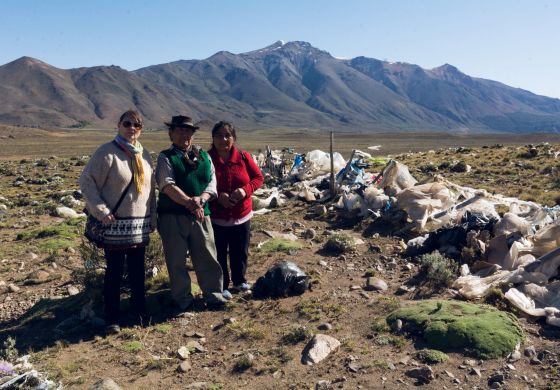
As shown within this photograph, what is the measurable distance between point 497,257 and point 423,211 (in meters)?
1.80

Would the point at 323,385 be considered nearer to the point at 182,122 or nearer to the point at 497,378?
the point at 497,378

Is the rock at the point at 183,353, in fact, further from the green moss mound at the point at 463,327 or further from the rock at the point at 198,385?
the green moss mound at the point at 463,327

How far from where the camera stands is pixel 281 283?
5590mm

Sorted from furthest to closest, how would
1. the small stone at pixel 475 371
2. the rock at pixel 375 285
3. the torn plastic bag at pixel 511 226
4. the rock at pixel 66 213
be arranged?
the rock at pixel 66 213
the torn plastic bag at pixel 511 226
the rock at pixel 375 285
the small stone at pixel 475 371

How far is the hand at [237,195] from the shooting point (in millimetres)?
5254

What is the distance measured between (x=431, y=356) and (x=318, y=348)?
3.07 feet

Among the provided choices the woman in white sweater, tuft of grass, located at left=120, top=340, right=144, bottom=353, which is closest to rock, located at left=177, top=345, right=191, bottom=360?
tuft of grass, located at left=120, top=340, right=144, bottom=353

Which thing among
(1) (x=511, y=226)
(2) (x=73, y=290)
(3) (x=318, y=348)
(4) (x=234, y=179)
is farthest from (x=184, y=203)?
(1) (x=511, y=226)

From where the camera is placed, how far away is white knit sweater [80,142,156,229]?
14.5 feet

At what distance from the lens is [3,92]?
599 ft

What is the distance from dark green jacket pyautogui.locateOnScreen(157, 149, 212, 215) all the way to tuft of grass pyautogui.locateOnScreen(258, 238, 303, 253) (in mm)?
2691

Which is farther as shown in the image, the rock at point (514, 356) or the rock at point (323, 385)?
the rock at point (514, 356)

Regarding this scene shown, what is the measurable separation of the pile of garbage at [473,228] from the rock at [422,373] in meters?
1.53

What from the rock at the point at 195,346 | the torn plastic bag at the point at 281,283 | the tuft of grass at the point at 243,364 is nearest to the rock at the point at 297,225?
the torn plastic bag at the point at 281,283
